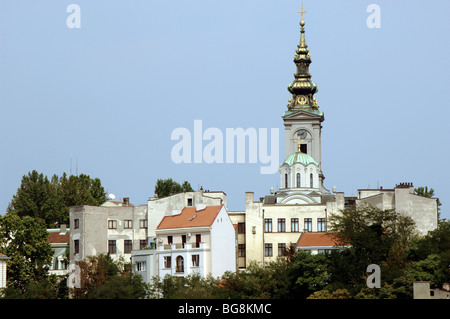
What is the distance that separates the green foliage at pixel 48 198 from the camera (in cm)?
13562

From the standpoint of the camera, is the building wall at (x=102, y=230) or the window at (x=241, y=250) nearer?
the building wall at (x=102, y=230)

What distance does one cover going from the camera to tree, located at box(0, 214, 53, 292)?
109 metres

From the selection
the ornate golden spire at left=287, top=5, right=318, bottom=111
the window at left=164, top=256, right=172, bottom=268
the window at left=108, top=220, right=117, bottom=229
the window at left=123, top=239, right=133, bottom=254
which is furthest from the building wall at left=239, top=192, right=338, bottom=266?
the ornate golden spire at left=287, top=5, right=318, bottom=111

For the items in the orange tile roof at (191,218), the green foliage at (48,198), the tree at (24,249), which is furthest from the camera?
the green foliage at (48,198)

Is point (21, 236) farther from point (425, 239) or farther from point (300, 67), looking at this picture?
point (300, 67)

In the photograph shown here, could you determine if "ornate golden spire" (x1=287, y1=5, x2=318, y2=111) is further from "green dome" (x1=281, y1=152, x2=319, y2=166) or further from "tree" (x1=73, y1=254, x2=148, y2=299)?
"tree" (x1=73, y1=254, x2=148, y2=299)

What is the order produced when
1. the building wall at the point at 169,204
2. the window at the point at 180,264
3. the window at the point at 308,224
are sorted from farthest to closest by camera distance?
the window at the point at 308,224, the building wall at the point at 169,204, the window at the point at 180,264

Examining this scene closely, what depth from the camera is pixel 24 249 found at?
11125 cm

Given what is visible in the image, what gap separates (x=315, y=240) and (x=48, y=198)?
3802cm

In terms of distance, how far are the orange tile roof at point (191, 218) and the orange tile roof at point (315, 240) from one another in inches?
344

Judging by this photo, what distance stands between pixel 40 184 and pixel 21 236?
90.3 feet

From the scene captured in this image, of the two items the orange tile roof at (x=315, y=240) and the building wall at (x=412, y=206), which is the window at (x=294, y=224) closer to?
the orange tile roof at (x=315, y=240)

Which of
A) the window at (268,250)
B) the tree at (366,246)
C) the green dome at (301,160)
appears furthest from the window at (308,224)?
the green dome at (301,160)

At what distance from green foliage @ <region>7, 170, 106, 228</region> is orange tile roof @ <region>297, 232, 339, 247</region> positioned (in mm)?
34051
